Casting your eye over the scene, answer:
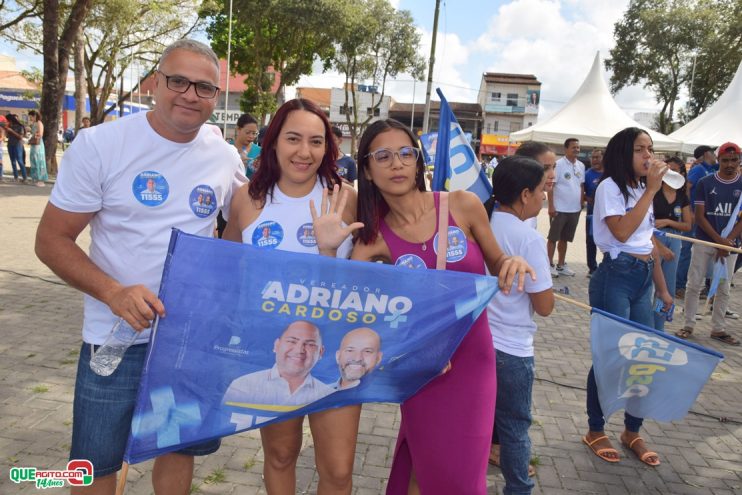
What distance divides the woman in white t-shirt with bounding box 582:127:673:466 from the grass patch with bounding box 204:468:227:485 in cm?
242

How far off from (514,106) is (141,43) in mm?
56617

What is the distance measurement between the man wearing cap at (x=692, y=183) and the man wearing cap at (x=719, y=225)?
1410 millimetres

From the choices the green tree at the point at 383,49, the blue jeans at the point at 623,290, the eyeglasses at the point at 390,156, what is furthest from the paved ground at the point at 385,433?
the green tree at the point at 383,49

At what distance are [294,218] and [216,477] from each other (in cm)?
179

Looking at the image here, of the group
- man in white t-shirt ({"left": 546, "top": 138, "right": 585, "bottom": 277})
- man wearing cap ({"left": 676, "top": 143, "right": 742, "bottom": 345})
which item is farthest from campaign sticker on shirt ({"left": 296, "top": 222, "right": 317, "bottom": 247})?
man in white t-shirt ({"left": 546, "top": 138, "right": 585, "bottom": 277})

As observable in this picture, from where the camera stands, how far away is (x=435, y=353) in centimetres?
218

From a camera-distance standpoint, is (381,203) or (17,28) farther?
(17,28)

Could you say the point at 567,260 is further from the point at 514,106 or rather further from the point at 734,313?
the point at 514,106

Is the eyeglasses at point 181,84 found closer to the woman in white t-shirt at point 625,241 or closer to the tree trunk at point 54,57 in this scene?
the woman in white t-shirt at point 625,241

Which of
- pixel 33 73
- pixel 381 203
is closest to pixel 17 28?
pixel 33 73

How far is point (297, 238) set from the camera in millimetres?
2301

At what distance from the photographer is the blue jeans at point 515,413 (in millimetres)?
2672

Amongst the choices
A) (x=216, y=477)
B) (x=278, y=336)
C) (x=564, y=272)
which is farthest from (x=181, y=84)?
(x=564, y=272)

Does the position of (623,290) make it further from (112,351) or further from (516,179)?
(112,351)
